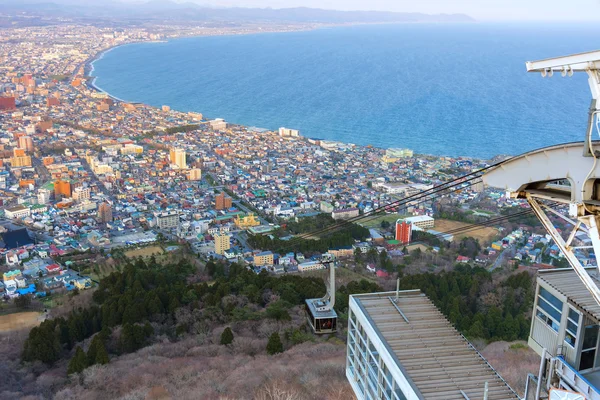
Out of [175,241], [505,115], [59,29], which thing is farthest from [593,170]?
[59,29]

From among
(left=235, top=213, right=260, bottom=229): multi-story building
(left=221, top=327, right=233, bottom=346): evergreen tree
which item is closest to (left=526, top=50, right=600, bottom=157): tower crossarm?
(left=221, top=327, right=233, bottom=346): evergreen tree

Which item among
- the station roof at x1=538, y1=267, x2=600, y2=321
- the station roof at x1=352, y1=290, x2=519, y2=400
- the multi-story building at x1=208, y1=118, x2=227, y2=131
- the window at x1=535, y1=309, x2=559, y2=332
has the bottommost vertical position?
the multi-story building at x1=208, y1=118, x2=227, y2=131

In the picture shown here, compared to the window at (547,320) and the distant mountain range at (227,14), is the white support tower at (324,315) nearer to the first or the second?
the window at (547,320)

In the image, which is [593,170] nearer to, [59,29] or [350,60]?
[350,60]

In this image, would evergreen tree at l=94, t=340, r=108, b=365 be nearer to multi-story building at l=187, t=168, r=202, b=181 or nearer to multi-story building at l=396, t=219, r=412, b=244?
multi-story building at l=396, t=219, r=412, b=244

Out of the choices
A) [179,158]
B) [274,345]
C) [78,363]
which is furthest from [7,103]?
[274,345]
